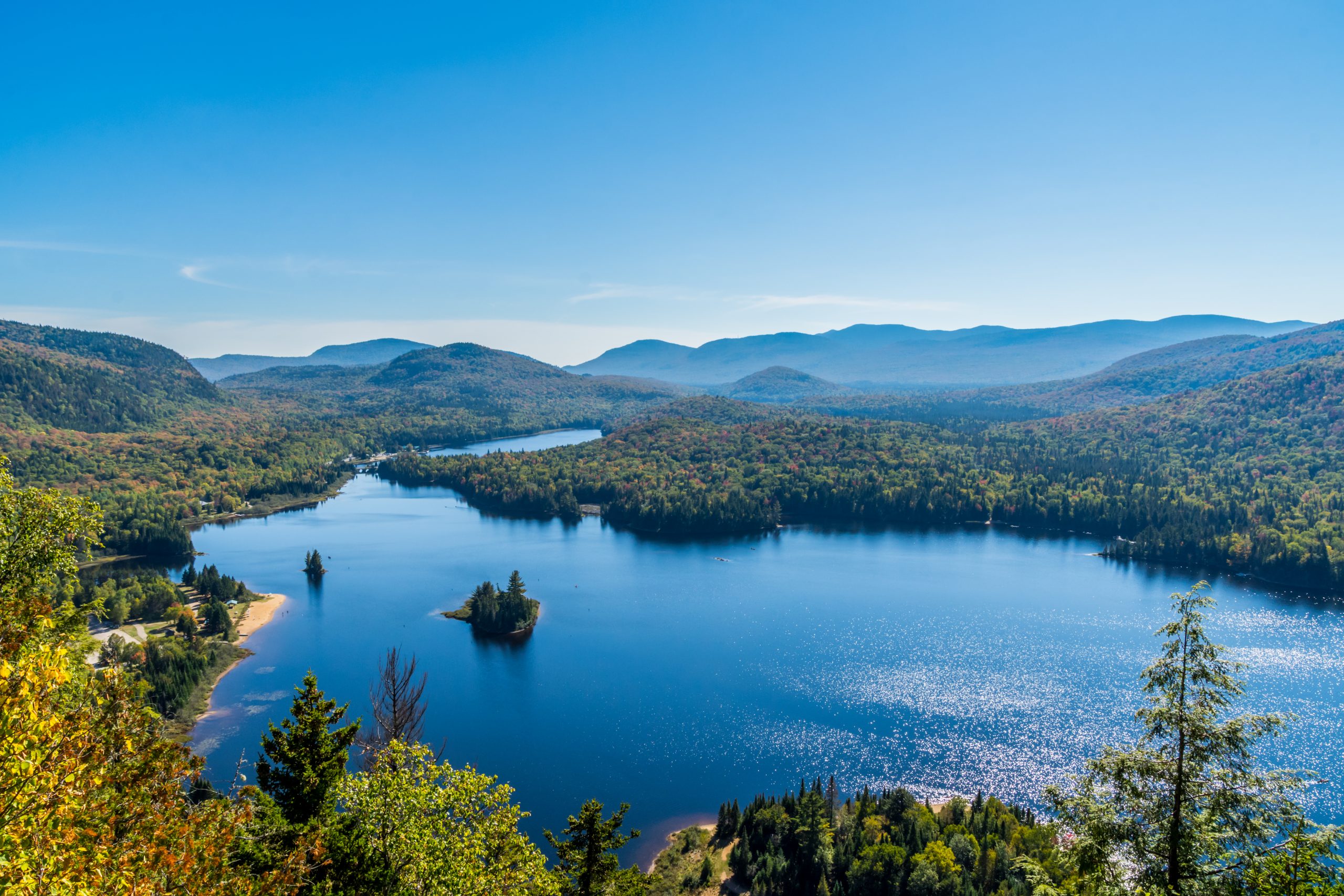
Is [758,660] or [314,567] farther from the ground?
[314,567]

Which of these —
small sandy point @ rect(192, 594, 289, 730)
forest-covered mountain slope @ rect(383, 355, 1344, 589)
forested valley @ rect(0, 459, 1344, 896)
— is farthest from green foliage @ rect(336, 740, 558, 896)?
forest-covered mountain slope @ rect(383, 355, 1344, 589)

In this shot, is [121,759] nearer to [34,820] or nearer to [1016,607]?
[34,820]

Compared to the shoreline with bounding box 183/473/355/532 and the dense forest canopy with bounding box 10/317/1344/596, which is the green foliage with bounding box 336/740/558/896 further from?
A: the shoreline with bounding box 183/473/355/532

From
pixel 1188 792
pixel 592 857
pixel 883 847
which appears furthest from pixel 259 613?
pixel 1188 792

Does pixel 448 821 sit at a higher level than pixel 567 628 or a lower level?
higher

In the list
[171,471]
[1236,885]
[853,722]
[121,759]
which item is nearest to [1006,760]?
[853,722]

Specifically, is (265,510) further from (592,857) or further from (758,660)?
(592,857)

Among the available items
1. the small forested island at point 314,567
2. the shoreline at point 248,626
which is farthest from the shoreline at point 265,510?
the shoreline at point 248,626
